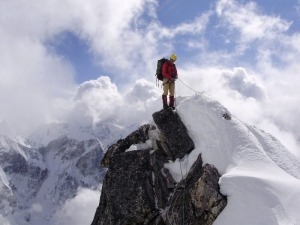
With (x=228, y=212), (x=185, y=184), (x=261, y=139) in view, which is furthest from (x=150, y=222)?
(x=261, y=139)

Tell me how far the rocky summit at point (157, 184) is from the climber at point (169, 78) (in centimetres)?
151

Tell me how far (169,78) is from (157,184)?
26.2 ft

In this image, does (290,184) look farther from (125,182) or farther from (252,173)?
(125,182)

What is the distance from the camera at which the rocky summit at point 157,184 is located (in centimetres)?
2350

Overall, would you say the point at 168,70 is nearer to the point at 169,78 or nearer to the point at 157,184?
the point at 169,78

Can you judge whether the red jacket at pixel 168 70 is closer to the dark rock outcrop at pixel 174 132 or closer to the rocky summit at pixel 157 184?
the dark rock outcrop at pixel 174 132

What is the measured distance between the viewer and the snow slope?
71.5ft

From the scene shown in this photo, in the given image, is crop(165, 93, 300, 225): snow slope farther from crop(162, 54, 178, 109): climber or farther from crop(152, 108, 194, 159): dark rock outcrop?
crop(162, 54, 178, 109): climber

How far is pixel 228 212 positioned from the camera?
22.4 meters

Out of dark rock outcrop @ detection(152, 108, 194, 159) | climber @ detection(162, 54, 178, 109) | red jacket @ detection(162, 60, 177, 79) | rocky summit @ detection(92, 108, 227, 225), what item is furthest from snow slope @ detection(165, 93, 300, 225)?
red jacket @ detection(162, 60, 177, 79)

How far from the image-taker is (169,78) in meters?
30.9

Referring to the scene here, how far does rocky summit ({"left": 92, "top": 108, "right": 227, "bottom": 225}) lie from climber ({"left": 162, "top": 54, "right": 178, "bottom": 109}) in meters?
1.51

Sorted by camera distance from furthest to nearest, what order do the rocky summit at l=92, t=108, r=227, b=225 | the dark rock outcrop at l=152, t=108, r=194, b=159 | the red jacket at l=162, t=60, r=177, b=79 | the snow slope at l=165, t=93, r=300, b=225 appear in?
the red jacket at l=162, t=60, r=177, b=79 → the dark rock outcrop at l=152, t=108, r=194, b=159 → the rocky summit at l=92, t=108, r=227, b=225 → the snow slope at l=165, t=93, r=300, b=225

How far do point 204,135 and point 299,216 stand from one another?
8.00m
